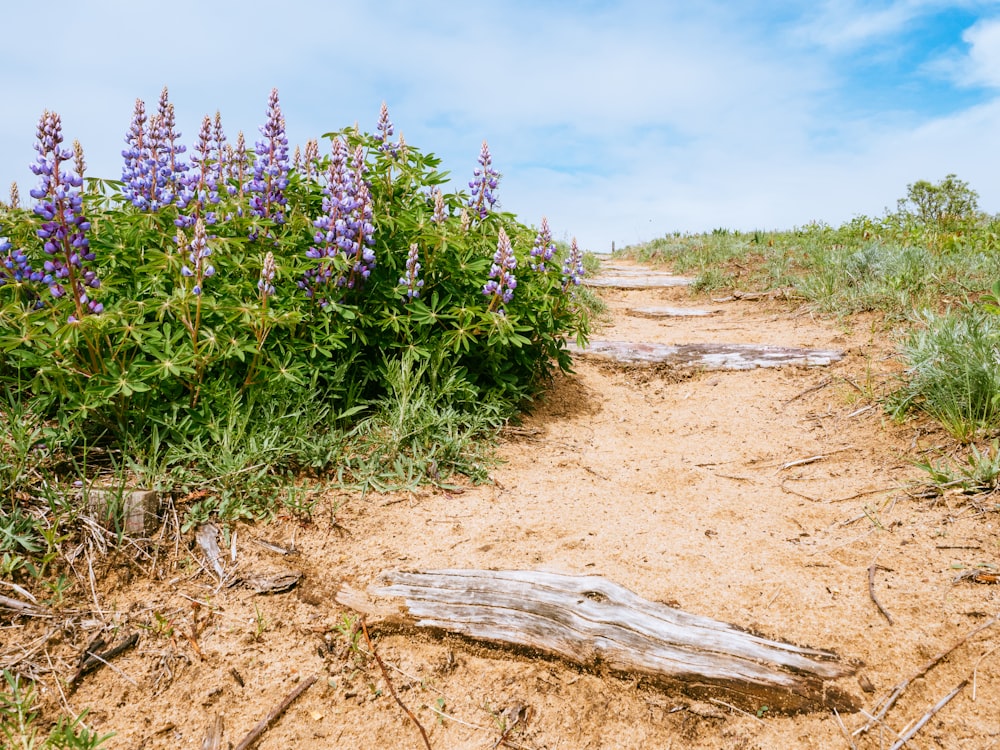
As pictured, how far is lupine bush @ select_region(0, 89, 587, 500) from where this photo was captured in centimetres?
296

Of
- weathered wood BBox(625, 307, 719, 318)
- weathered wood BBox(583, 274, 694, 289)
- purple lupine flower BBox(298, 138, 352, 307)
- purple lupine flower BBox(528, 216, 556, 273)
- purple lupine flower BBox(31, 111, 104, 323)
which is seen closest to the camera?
purple lupine flower BBox(31, 111, 104, 323)

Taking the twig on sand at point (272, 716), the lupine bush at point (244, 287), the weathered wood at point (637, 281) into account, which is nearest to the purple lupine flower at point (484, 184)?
the lupine bush at point (244, 287)

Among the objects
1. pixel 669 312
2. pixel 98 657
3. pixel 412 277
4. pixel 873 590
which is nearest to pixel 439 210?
pixel 412 277

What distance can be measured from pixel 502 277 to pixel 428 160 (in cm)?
90

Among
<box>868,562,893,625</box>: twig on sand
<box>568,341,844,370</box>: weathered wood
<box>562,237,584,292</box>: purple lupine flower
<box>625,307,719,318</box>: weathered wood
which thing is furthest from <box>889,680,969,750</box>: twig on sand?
<box>625,307,719,318</box>: weathered wood

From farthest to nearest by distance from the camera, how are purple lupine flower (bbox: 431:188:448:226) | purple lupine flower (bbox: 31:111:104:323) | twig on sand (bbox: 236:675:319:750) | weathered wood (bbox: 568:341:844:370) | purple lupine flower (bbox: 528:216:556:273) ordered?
1. weathered wood (bbox: 568:341:844:370)
2. purple lupine flower (bbox: 528:216:556:273)
3. purple lupine flower (bbox: 431:188:448:226)
4. purple lupine flower (bbox: 31:111:104:323)
5. twig on sand (bbox: 236:675:319:750)

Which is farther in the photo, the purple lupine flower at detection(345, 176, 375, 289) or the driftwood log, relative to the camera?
the purple lupine flower at detection(345, 176, 375, 289)

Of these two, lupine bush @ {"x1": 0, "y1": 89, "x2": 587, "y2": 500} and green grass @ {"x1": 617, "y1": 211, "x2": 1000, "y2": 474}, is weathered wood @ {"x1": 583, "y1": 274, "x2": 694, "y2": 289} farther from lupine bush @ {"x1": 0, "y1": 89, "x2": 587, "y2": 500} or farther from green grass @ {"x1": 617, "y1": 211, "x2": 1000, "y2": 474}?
lupine bush @ {"x1": 0, "y1": 89, "x2": 587, "y2": 500}

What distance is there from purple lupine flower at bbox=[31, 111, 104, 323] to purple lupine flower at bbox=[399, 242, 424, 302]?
1465mm

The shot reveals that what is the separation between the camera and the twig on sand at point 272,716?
203 cm

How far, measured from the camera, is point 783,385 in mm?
4988

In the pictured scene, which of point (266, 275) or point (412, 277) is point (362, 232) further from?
point (266, 275)

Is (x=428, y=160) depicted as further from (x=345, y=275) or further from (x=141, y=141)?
(x=141, y=141)

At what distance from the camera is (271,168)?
359 cm
